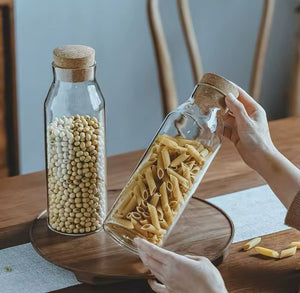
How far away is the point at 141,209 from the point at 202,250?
0.16m

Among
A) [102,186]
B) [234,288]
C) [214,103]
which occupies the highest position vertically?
[214,103]

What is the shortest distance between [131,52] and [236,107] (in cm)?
151

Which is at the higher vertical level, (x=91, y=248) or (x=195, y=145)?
(x=195, y=145)

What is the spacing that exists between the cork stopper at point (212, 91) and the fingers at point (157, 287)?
335 millimetres

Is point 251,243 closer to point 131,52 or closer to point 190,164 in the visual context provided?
point 190,164

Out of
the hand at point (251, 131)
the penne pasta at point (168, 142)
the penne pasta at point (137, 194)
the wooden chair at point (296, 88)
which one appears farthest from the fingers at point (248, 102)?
the wooden chair at point (296, 88)

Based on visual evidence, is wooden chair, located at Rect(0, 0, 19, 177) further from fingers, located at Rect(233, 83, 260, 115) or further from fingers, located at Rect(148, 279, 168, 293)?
fingers, located at Rect(148, 279, 168, 293)

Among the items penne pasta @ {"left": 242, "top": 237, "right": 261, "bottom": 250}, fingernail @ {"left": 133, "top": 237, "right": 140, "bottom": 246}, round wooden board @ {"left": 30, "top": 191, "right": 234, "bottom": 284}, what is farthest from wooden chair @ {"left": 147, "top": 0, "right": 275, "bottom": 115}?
fingernail @ {"left": 133, "top": 237, "right": 140, "bottom": 246}

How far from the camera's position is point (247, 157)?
133cm

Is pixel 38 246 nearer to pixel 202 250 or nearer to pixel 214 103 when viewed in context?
pixel 202 250

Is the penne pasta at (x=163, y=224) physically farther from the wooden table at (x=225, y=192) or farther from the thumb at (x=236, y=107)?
the thumb at (x=236, y=107)

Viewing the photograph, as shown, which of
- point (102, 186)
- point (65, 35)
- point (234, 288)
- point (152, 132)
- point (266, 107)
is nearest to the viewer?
point (234, 288)

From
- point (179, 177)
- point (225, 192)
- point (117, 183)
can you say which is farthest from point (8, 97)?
point (179, 177)

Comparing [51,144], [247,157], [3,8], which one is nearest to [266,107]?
[3,8]
